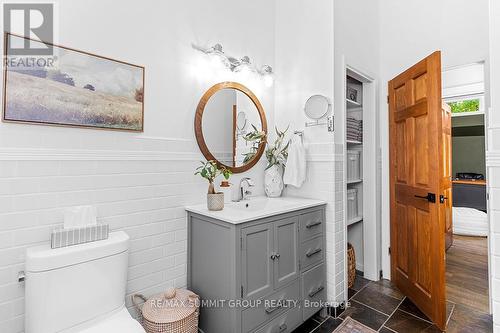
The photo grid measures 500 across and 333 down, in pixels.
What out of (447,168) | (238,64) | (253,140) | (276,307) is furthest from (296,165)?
(447,168)

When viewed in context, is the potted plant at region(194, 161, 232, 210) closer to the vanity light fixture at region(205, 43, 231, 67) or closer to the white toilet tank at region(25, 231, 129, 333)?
the white toilet tank at region(25, 231, 129, 333)

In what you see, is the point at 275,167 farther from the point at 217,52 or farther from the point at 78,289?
the point at 78,289

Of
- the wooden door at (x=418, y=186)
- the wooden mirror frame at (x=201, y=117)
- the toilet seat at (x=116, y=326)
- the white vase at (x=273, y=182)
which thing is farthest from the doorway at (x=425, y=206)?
the toilet seat at (x=116, y=326)

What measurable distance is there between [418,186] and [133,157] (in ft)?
7.72

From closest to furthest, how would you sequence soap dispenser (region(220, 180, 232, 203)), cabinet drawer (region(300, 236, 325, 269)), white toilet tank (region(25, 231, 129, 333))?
1. white toilet tank (region(25, 231, 129, 333))
2. cabinet drawer (region(300, 236, 325, 269))
3. soap dispenser (region(220, 180, 232, 203))

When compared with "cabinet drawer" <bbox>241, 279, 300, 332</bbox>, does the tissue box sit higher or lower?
higher

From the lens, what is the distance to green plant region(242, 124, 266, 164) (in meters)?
2.30

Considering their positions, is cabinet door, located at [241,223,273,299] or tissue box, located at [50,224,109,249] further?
cabinet door, located at [241,223,273,299]

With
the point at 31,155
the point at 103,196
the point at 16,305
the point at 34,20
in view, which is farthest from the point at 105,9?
the point at 16,305

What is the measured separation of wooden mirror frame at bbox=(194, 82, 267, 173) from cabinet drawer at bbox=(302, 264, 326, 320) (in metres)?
1.03

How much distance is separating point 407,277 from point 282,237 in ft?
5.00

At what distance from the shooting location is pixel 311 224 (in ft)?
6.54

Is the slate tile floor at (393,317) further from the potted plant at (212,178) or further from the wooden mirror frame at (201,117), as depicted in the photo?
the wooden mirror frame at (201,117)

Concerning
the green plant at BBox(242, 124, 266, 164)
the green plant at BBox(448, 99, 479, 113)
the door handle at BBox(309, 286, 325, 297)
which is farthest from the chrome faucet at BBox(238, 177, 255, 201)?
the green plant at BBox(448, 99, 479, 113)
